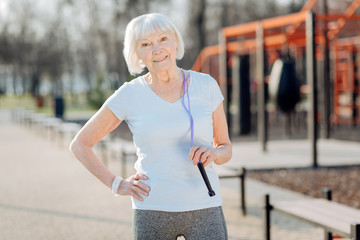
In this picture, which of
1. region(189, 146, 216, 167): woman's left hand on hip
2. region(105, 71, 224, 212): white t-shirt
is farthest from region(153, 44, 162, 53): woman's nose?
region(189, 146, 216, 167): woman's left hand on hip

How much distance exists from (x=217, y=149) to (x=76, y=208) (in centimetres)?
461

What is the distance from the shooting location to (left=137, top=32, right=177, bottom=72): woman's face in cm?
208

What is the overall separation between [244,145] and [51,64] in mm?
30634

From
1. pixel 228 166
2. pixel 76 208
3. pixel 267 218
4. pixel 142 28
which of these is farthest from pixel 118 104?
pixel 228 166

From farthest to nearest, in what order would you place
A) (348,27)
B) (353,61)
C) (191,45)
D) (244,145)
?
(191,45), (353,61), (348,27), (244,145)

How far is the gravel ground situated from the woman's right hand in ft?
16.1

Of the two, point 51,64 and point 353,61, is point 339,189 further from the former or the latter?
point 51,64

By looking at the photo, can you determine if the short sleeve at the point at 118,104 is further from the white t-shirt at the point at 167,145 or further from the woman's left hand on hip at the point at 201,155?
the woman's left hand on hip at the point at 201,155

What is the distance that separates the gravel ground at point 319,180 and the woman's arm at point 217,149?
4.71m

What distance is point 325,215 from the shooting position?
3.89 meters

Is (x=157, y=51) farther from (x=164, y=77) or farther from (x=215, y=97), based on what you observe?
(x=215, y=97)

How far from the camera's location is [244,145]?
12.1 m

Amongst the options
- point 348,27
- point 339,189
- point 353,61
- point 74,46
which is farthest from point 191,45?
point 339,189

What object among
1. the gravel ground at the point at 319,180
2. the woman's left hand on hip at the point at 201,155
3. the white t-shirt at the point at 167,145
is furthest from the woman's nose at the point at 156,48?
the gravel ground at the point at 319,180
